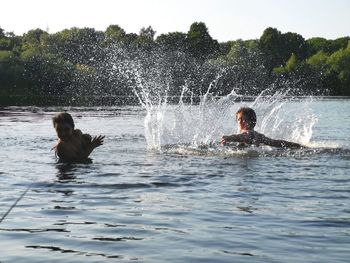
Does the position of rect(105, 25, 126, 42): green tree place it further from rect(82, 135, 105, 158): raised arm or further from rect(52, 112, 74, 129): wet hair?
rect(52, 112, 74, 129): wet hair

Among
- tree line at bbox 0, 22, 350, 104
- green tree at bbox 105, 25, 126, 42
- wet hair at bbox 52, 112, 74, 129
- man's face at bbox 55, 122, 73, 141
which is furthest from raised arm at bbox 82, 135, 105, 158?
green tree at bbox 105, 25, 126, 42

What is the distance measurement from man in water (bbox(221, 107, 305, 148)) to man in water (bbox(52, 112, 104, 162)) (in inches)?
137

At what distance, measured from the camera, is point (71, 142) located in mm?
13883

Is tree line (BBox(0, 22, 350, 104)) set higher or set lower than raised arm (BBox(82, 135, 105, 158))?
higher

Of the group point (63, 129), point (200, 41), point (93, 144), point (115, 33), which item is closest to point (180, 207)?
point (93, 144)

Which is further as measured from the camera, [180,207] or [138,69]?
[138,69]

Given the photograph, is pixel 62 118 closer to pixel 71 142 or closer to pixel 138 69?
pixel 71 142

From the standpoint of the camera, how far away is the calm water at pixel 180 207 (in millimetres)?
6934

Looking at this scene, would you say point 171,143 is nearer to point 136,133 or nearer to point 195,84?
point 136,133

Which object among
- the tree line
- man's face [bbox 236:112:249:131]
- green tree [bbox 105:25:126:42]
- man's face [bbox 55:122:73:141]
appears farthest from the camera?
green tree [bbox 105:25:126:42]

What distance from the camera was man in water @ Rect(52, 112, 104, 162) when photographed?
13.4m

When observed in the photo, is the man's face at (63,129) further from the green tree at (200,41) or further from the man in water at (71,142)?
the green tree at (200,41)

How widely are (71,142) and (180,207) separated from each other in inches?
210

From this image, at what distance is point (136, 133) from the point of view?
23938 mm
